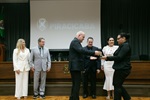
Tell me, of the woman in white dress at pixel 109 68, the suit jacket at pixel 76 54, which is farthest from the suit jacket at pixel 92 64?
the suit jacket at pixel 76 54

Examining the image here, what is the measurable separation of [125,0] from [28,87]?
13.1 ft

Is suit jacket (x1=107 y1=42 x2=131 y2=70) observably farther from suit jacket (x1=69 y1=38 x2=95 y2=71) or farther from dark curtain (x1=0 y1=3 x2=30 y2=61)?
dark curtain (x1=0 y1=3 x2=30 y2=61)

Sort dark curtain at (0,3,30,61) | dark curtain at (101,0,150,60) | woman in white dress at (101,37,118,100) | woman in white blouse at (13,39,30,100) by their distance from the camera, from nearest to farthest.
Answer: woman in white dress at (101,37,118,100), woman in white blouse at (13,39,30,100), dark curtain at (101,0,150,60), dark curtain at (0,3,30,61)

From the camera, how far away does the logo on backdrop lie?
7.39 metres

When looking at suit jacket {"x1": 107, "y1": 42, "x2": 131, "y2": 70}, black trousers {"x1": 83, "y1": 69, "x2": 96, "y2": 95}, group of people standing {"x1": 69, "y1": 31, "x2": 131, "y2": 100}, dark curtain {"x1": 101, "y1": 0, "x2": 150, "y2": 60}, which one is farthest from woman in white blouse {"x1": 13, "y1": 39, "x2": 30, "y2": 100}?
dark curtain {"x1": 101, "y1": 0, "x2": 150, "y2": 60}

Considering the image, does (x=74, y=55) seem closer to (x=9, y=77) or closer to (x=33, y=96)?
(x=33, y=96)

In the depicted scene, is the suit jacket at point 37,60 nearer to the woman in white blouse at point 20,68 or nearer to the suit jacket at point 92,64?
the woman in white blouse at point 20,68

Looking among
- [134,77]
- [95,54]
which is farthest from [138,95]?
[95,54]

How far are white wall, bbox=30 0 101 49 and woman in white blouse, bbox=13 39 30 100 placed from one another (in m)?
1.51

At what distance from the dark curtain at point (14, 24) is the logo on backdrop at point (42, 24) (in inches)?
21.9

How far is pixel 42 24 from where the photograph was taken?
24.3ft

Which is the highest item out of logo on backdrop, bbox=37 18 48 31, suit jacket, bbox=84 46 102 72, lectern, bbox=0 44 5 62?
logo on backdrop, bbox=37 18 48 31

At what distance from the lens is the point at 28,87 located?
247 inches

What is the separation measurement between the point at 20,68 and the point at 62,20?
89.7 inches
